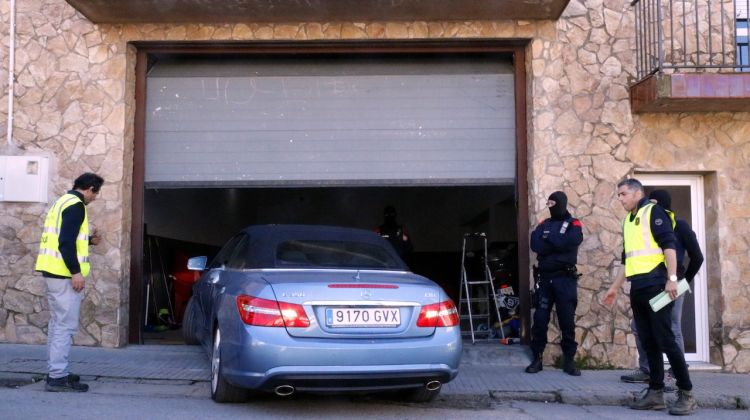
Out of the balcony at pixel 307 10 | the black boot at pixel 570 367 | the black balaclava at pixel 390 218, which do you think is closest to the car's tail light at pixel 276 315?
the black boot at pixel 570 367

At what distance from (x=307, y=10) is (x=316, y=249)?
3254 millimetres

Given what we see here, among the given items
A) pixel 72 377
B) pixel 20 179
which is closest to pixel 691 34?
pixel 72 377

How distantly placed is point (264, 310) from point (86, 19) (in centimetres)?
527

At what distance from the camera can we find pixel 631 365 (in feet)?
27.7

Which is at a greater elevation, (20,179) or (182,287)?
(20,179)

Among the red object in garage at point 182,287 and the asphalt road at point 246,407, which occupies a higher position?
the red object in garage at point 182,287

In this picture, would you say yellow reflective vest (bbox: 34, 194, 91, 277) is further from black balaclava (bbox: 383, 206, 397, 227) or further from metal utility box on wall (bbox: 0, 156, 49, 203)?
black balaclava (bbox: 383, 206, 397, 227)

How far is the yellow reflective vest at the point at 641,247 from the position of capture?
252 inches

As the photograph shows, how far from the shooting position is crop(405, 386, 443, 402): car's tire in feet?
20.6

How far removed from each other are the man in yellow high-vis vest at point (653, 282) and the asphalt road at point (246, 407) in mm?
229

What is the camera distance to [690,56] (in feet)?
28.7

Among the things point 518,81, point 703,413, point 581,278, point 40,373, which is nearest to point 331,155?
point 518,81

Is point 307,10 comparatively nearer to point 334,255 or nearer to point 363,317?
point 334,255

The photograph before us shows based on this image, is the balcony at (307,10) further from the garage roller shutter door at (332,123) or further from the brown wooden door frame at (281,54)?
the garage roller shutter door at (332,123)
